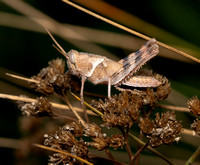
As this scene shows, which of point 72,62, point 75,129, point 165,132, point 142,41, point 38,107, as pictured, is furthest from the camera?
point 142,41

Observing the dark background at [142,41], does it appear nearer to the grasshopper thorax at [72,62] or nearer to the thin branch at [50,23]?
the thin branch at [50,23]

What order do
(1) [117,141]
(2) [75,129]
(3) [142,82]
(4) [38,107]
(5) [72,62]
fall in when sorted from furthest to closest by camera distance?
(5) [72,62], (3) [142,82], (4) [38,107], (2) [75,129], (1) [117,141]

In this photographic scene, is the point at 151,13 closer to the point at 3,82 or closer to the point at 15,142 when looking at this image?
the point at 3,82

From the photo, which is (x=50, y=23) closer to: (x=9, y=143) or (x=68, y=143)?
(x=9, y=143)

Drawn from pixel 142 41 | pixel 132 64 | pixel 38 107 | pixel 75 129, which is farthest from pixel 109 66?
pixel 75 129

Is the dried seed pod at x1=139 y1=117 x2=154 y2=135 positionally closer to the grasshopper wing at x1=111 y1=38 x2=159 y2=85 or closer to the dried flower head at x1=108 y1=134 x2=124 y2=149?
the dried flower head at x1=108 y1=134 x2=124 y2=149

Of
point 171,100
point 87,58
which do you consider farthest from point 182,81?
point 87,58

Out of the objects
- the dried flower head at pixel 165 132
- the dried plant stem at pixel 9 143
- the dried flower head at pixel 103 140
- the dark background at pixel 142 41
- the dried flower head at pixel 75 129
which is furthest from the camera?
the dark background at pixel 142 41

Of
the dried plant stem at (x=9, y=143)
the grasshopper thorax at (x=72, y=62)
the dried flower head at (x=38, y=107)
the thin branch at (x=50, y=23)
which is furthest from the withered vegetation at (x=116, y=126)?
the thin branch at (x=50, y=23)
